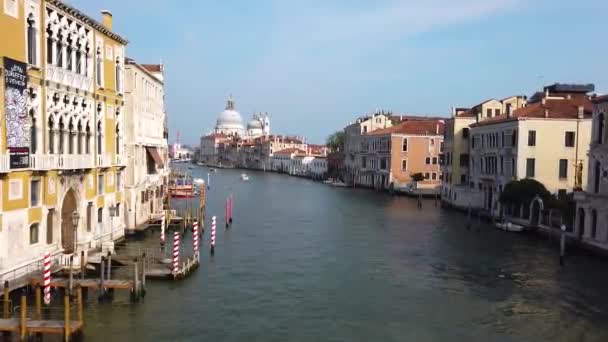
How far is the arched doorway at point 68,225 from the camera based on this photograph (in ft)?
54.2

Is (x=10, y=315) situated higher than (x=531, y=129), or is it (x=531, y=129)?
(x=531, y=129)

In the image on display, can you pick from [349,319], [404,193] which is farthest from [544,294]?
[404,193]

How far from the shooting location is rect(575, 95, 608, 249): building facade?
20047mm

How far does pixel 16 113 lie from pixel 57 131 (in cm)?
246

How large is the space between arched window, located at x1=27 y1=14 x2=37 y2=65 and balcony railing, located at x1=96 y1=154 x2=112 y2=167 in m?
4.78

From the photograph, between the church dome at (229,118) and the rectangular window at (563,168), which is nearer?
the rectangular window at (563,168)

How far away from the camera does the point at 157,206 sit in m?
28.1

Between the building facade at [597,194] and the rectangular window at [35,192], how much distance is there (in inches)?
700

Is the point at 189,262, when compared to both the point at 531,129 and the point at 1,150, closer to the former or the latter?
the point at 1,150

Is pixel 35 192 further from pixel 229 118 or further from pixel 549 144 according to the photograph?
pixel 229 118

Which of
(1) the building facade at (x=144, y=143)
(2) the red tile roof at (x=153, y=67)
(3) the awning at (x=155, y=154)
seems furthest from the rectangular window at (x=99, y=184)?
(2) the red tile roof at (x=153, y=67)

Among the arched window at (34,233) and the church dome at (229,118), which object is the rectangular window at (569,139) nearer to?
the arched window at (34,233)

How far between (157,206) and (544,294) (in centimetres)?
1843

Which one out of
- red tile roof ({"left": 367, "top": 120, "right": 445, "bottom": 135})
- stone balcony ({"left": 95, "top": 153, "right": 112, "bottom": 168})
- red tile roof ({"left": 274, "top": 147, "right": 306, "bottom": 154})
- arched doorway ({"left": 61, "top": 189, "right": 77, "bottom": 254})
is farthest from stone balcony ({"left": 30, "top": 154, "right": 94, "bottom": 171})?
red tile roof ({"left": 274, "top": 147, "right": 306, "bottom": 154})
